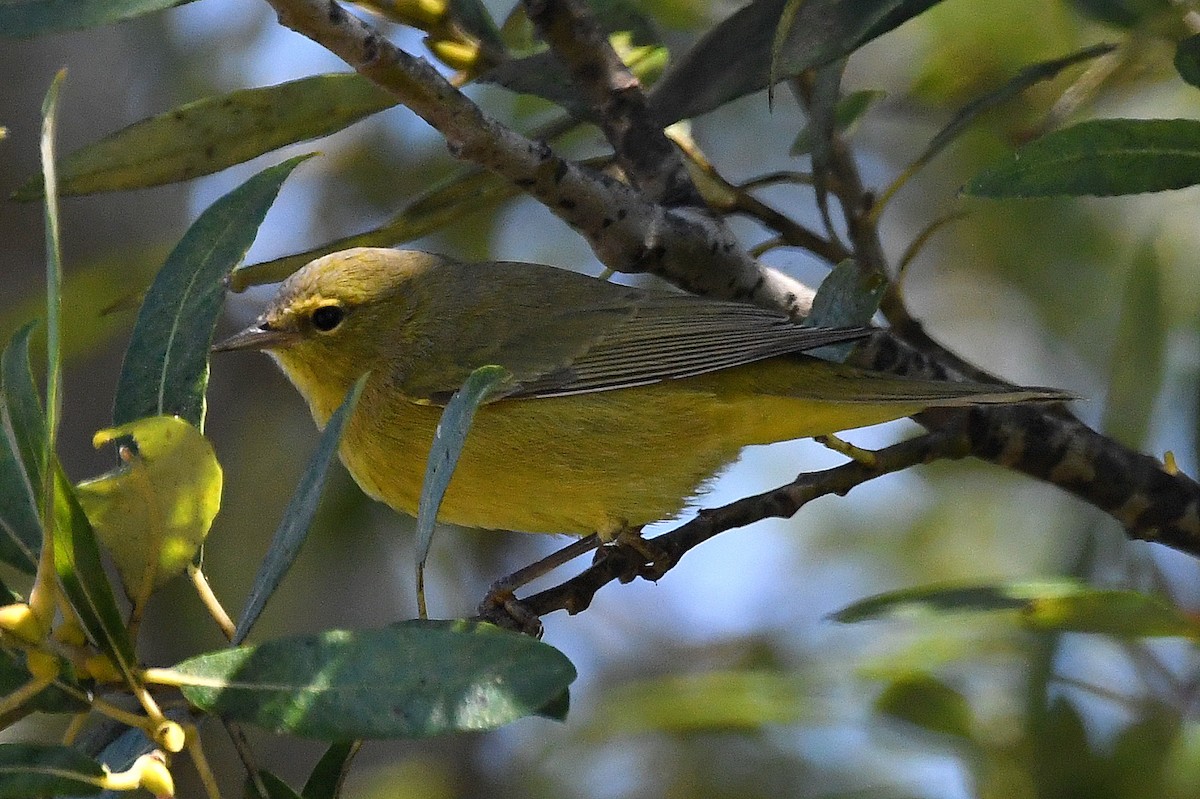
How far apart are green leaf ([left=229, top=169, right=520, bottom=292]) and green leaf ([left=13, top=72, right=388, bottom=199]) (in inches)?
9.0

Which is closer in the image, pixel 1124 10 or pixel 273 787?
pixel 273 787

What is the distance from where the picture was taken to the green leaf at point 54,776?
1.55m

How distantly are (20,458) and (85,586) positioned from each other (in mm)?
211

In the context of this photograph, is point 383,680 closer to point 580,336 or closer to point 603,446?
point 603,446

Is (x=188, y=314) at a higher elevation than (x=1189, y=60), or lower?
lower

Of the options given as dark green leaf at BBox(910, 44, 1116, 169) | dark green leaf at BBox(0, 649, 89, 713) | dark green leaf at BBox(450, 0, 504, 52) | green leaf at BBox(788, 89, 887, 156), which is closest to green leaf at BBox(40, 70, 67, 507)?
dark green leaf at BBox(0, 649, 89, 713)

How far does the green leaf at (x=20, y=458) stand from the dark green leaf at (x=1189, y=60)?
1.74 meters

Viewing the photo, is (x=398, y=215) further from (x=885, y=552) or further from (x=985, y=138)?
(x=885, y=552)

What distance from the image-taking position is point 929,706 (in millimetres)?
2873

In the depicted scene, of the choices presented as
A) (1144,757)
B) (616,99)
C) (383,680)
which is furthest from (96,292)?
(1144,757)

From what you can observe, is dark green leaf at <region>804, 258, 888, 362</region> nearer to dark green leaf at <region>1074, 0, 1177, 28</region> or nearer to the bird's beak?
dark green leaf at <region>1074, 0, 1177, 28</region>

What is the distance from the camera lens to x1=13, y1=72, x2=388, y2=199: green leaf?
2479 mm

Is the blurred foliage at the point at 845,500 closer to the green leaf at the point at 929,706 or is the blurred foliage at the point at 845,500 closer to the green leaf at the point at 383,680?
the green leaf at the point at 929,706

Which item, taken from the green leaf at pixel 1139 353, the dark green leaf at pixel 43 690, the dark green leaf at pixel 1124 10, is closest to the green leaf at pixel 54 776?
the dark green leaf at pixel 43 690
